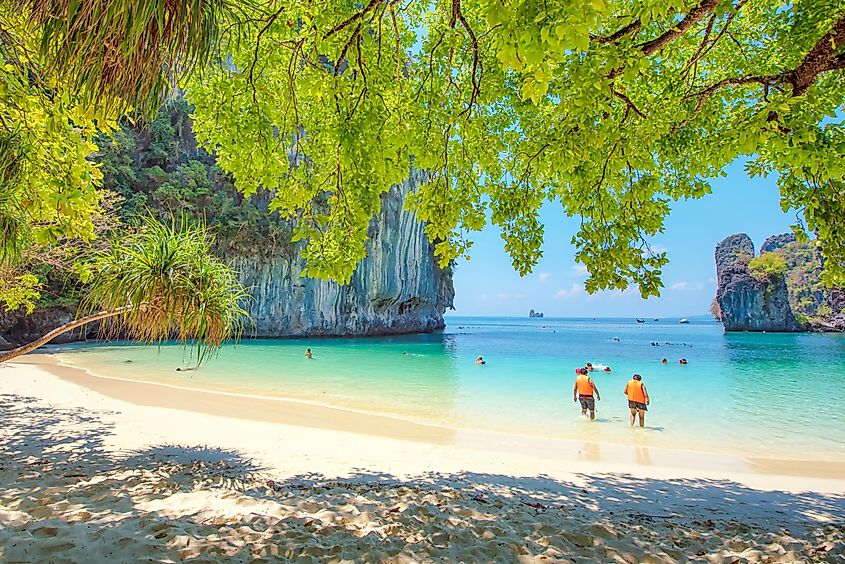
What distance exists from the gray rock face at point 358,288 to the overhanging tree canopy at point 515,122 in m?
23.9

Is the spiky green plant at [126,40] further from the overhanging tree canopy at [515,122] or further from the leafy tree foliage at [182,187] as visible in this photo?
the leafy tree foliage at [182,187]

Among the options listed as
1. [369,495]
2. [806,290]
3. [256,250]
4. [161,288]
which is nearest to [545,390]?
[369,495]

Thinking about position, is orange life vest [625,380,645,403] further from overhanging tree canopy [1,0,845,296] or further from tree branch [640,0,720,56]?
tree branch [640,0,720,56]

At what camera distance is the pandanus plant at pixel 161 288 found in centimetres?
405

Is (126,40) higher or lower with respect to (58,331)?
higher

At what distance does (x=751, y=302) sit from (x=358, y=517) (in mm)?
70657

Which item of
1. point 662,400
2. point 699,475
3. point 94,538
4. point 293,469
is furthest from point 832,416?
point 94,538

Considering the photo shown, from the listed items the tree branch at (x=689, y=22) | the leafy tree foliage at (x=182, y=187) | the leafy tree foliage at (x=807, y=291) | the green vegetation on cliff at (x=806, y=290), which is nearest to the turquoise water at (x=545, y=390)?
the tree branch at (x=689, y=22)

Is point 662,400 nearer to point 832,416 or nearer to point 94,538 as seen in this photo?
point 832,416

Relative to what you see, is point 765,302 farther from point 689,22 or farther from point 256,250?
point 689,22

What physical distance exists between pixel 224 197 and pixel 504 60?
2717 centimetres

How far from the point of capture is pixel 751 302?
57.9 meters

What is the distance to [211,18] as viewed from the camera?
194 cm

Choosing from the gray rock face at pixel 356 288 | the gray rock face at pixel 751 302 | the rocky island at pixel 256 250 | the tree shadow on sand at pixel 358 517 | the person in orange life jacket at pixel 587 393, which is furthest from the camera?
the gray rock face at pixel 751 302
